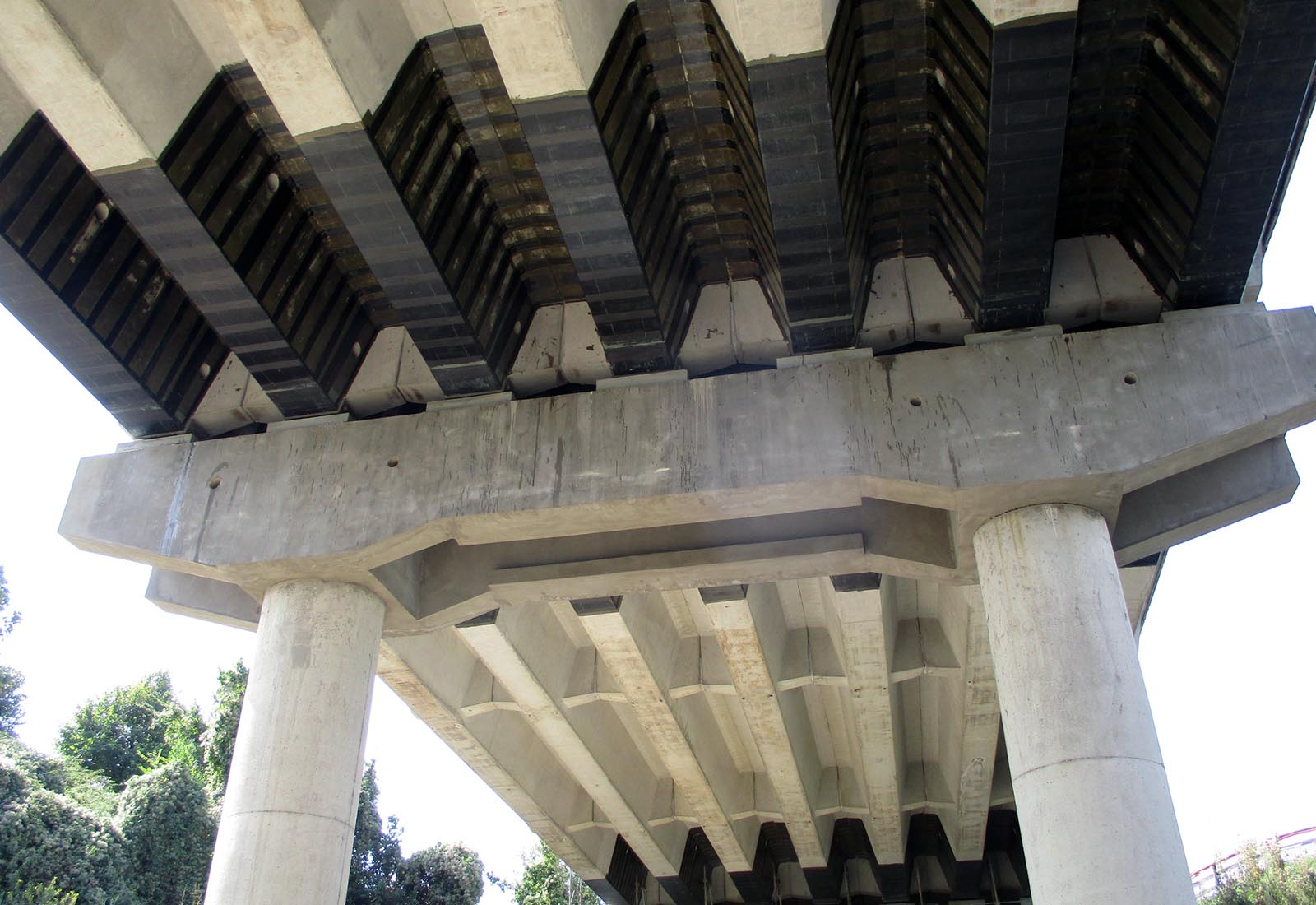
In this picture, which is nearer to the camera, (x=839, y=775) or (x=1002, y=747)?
(x=1002, y=747)

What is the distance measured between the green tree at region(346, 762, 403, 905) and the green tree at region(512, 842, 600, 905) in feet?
17.9

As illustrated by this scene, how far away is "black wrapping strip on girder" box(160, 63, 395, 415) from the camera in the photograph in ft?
26.2

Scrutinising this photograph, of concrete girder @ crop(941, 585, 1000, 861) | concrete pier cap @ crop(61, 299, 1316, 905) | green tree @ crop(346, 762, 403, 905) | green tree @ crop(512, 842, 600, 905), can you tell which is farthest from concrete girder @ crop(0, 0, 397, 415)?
green tree @ crop(512, 842, 600, 905)

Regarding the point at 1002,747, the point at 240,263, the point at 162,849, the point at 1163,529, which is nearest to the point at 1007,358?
the point at 1163,529

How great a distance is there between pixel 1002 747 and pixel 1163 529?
1085 centimetres

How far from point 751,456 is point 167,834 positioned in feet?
101

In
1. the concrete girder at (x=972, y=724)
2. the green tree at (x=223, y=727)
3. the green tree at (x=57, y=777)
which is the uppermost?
the green tree at (x=223, y=727)

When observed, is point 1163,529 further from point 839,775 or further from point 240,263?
point 839,775

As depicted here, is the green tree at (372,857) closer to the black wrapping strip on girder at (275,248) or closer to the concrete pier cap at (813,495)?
the concrete pier cap at (813,495)

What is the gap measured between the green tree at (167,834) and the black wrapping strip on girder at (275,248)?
27511mm

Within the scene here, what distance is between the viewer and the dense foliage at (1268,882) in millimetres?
33594

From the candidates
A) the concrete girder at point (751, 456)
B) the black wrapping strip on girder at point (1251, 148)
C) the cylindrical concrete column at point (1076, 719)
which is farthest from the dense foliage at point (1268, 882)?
the black wrapping strip on girder at point (1251, 148)

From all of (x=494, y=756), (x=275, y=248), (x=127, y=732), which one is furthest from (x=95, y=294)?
(x=127, y=732)

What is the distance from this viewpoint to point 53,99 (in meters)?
7.25
